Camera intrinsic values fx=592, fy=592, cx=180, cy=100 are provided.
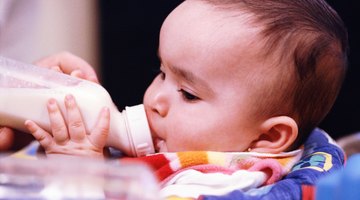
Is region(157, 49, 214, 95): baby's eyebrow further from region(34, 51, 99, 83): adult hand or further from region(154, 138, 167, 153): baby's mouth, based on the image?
region(34, 51, 99, 83): adult hand

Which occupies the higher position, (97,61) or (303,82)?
(303,82)

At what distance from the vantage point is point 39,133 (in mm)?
781

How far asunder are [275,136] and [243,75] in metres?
0.11

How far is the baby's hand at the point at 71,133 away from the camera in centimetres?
77

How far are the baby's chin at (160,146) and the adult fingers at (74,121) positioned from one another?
0.12 metres

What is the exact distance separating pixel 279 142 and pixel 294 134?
3 centimetres

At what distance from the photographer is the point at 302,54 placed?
803mm

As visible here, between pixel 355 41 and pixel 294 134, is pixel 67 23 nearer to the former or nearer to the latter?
pixel 355 41

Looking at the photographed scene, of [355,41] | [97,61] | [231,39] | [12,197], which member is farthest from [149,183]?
[97,61]

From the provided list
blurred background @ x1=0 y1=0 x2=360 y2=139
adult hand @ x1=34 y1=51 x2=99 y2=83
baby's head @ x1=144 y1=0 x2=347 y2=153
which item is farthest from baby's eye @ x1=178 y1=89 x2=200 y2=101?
blurred background @ x1=0 y1=0 x2=360 y2=139

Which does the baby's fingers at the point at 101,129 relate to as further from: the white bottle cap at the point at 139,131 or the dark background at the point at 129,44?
the dark background at the point at 129,44

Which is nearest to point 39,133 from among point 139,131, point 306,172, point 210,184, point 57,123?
point 57,123

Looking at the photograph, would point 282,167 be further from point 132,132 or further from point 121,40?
point 121,40

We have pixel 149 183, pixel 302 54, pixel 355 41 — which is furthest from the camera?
pixel 355 41
